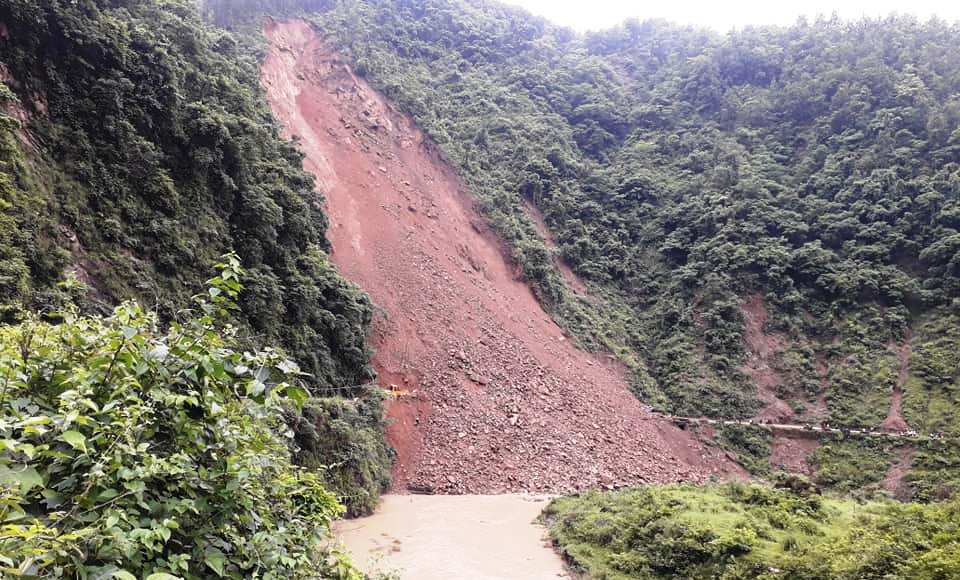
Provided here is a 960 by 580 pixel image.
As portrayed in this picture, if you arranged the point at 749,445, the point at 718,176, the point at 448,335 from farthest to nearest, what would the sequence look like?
the point at 718,176 < the point at 749,445 < the point at 448,335

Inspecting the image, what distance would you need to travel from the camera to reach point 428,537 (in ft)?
36.6

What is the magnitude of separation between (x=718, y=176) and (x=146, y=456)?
105 ft

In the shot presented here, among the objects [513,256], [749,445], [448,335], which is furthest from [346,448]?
[749,445]

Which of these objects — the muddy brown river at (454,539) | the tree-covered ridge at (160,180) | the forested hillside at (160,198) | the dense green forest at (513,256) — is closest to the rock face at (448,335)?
the muddy brown river at (454,539)

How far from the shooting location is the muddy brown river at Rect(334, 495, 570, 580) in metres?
9.66

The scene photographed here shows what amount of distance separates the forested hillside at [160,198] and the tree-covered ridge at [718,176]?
38.9 feet

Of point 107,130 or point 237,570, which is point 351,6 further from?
point 237,570

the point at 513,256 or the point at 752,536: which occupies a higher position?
the point at 513,256

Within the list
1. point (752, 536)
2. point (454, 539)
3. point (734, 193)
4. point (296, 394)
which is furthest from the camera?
point (734, 193)

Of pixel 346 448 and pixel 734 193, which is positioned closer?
pixel 346 448

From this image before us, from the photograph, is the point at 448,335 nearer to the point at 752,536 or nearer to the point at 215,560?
the point at 752,536

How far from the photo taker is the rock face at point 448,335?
16234mm

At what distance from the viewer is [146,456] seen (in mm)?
1876

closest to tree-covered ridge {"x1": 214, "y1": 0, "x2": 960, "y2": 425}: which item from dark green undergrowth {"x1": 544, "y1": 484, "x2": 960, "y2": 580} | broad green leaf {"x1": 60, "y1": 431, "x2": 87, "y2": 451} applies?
dark green undergrowth {"x1": 544, "y1": 484, "x2": 960, "y2": 580}
